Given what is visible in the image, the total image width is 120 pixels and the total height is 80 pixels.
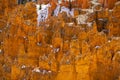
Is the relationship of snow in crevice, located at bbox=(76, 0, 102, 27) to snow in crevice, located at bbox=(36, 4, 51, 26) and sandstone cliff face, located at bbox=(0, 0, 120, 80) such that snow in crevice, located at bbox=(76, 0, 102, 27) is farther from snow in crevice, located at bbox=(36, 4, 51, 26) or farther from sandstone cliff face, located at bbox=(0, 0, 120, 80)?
snow in crevice, located at bbox=(36, 4, 51, 26)

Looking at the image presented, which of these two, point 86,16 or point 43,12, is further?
point 43,12

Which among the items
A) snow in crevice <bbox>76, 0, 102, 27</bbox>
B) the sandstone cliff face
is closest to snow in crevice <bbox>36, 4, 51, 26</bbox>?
snow in crevice <bbox>76, 0, 102, 27</bbox>

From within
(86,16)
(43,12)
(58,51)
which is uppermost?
(86,16)

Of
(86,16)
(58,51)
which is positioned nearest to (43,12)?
(86,16)

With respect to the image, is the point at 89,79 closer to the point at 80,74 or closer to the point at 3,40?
the point at 80,74

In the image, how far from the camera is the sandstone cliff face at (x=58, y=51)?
18.4m

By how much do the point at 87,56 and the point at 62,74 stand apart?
4.29ft

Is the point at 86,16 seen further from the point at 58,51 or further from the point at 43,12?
the point at 58,51

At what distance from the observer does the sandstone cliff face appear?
60.3 ft

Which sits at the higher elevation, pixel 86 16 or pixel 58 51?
pixel 86 16

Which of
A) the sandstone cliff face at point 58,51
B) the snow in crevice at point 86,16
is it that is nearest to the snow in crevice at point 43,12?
the snow in crevice at point 86,16

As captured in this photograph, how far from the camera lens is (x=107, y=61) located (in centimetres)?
1936

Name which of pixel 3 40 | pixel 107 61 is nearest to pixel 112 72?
pixel 107 61

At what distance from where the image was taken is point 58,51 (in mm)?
20234
